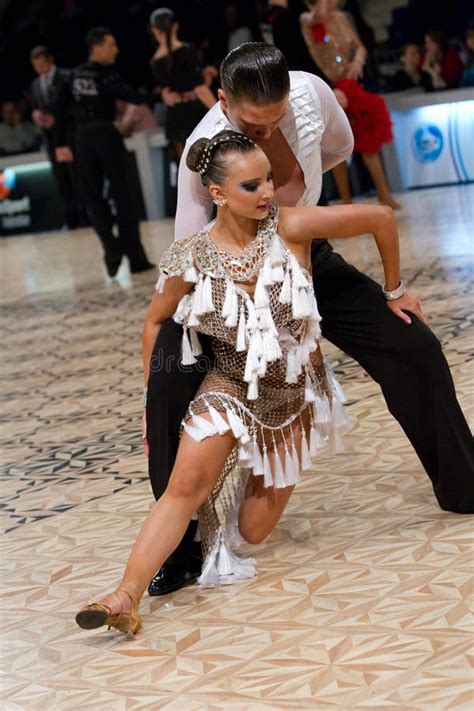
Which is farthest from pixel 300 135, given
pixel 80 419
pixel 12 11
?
pixel 12 11

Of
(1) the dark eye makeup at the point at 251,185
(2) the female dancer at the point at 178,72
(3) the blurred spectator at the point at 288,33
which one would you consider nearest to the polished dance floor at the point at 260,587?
(1) the dark eye makeup at the point at 251,185

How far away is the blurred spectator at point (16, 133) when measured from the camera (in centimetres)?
1529

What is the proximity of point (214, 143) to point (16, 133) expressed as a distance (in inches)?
524

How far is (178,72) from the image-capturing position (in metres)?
8.34

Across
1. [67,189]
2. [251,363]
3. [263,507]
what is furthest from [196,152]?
[67,189]

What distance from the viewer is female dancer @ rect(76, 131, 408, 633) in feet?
8.36

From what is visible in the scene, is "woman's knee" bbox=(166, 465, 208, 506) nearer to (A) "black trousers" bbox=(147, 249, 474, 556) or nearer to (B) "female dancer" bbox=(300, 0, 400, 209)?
(A) "black trousers" bbox=(147, 249, 474, 556)

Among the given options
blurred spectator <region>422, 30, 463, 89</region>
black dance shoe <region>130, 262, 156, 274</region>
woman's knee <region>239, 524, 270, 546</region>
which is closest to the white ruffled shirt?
woman's knee <region>239, 524, 270, 546</region>

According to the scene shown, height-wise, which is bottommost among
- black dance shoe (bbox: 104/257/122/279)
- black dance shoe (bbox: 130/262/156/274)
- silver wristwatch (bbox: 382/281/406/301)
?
black dance shoe (bbox: 130/262/156/274)

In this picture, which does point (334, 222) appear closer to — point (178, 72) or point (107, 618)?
point (107, 618)

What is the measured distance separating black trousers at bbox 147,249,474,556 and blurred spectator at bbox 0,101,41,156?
12928mm

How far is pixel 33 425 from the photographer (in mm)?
4621

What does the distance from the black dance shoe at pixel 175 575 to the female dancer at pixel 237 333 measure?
0.06 meters

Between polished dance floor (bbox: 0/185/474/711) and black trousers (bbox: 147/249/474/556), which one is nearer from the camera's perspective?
polished dance floor (bbox: 0/185/474/711)
